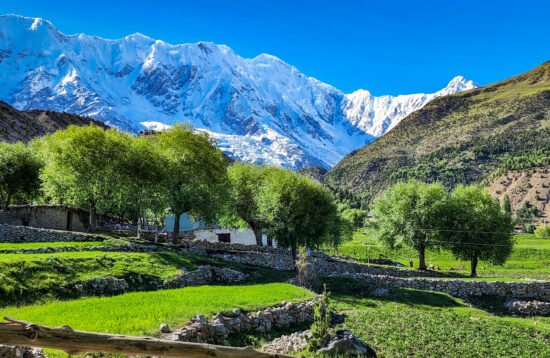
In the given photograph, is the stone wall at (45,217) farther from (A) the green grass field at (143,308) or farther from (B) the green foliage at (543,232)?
(B) the green foliage at (543,232)

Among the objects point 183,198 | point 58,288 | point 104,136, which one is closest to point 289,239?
point 183,198

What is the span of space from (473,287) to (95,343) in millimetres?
52899

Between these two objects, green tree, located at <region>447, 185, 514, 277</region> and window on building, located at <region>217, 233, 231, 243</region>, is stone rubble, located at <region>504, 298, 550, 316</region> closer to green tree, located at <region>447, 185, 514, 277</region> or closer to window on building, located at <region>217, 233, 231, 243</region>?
green tree, located at <region>447, 185, 514, 277</region>

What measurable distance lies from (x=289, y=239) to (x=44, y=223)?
36469 millimetres

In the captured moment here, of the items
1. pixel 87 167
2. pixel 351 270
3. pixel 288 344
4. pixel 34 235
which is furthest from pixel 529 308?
pixel 34 235

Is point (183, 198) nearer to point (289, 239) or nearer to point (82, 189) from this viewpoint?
point (82, 189)

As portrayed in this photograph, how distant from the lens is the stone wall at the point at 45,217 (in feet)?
203

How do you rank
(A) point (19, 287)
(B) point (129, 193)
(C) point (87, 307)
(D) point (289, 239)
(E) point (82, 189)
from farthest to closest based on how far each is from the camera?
1. (D) point (289, 239)
2. (B) point (129, 193)
3. (E) point (82, 189)
4. (A) point (19, 287)
5. (C) point (87, 307)

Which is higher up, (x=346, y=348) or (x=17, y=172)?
(x=17, y=172)

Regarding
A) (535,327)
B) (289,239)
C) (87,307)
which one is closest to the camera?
(87,307)

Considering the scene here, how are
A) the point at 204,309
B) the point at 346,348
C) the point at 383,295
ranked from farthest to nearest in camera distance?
the point at 383,295, the point at 204,309, the point at 346,348

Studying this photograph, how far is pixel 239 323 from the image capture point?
25.4m

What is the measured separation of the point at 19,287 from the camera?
90.6 ft

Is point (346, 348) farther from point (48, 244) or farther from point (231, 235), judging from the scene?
point (231, 235)
